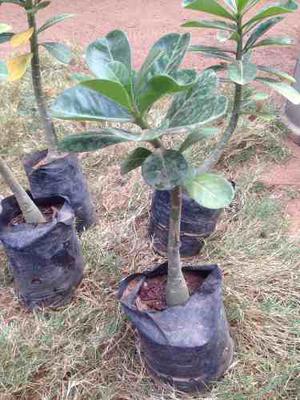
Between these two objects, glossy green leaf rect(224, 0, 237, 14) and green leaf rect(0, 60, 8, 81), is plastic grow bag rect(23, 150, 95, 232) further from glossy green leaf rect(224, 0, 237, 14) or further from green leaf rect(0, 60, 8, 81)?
glossy green leaf rect(224, 0, 237, 14)

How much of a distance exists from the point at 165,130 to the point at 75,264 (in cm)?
98

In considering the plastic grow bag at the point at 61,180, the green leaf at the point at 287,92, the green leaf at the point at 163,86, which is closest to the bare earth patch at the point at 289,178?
the plastic grow bag at the point at 61,180

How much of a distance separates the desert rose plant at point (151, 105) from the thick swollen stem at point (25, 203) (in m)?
0.50

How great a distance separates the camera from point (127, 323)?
1678 mm

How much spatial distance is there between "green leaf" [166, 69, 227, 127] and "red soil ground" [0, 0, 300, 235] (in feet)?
8.06

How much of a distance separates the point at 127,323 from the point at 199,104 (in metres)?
0.92

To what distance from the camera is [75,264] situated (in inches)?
71.5

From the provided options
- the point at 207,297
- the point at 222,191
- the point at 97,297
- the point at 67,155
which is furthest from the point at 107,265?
the point at 222,191

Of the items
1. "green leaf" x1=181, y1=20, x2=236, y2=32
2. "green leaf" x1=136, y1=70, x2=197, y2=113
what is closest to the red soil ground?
"green leaf" x1=181, y1=20, x2=236, y2=32

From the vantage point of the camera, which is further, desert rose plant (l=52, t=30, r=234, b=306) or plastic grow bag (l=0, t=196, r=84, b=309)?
plastic grow bag (l=0, t=196, r=84, b=309)

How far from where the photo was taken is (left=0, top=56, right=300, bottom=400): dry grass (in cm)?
150

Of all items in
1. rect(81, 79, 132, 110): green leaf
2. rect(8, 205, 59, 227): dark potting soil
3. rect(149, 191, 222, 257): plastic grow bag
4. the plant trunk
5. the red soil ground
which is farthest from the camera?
the red soil ground

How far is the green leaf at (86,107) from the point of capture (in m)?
0.95

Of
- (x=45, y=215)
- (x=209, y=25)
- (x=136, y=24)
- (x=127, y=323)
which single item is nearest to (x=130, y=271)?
(x=127, y=323)
